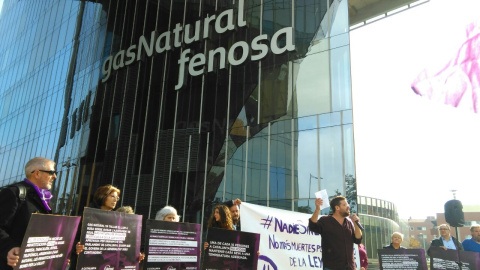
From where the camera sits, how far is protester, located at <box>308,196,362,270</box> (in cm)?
569

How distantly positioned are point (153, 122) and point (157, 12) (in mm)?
6153

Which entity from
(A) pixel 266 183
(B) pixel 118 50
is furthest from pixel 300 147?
(B) pixel 118 50

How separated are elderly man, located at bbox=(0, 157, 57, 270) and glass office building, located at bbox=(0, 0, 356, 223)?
36.6 feet

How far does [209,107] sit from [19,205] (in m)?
14.5

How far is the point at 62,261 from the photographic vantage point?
4055 millimetres

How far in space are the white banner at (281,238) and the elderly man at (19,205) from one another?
11.9 ft

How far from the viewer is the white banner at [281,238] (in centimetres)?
705

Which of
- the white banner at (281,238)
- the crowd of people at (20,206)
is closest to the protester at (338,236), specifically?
the white banner at (281,238)

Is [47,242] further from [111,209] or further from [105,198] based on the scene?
[111,209]

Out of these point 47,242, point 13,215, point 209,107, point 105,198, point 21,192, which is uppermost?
point 209,107

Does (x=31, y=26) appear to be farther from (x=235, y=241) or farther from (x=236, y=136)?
(x=235, y=241)

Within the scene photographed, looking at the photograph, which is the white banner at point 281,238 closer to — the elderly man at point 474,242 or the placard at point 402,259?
the placard at point 402,259

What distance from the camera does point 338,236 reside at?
5.80 m

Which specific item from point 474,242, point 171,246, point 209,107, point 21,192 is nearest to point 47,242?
point 21,192
